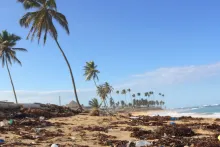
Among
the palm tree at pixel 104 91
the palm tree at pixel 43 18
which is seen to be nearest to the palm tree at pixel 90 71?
the palm tree at pixel 104 91

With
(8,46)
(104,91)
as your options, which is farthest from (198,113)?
(8,46)

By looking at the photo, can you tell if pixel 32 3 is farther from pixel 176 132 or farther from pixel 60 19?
pixel 176 132

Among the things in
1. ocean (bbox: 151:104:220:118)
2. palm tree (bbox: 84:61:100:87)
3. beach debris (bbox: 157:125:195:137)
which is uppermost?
palm tree (bbox: 84:61:100:87)

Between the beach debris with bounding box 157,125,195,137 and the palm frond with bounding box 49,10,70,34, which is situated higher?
the palm frond with bounding box 49,10,70,34

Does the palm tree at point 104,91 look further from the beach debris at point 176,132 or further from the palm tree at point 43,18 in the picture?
the beach debris at point 176,132

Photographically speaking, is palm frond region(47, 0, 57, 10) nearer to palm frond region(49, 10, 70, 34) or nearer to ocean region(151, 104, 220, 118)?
palm frond region(49, 10, 70, 34)

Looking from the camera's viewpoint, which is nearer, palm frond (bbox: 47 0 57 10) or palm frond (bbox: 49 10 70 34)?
palm frond (bbox: 49 10 70 34)

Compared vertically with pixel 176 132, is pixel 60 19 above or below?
above

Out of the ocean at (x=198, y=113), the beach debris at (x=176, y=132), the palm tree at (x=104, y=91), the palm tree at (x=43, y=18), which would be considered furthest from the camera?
the palm tree at (x=104, y=91)

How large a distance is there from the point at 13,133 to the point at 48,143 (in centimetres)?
342

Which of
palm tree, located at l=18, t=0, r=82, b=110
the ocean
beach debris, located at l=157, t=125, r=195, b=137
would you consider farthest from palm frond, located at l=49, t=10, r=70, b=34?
beach debris, located at l=157, t=125, r=195, b=137

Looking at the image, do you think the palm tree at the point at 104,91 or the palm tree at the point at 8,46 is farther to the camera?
the palm tree at the point at 104,91

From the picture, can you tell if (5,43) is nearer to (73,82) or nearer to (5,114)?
(73,82)

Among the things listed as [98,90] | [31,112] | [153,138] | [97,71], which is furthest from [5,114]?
[98,90]
